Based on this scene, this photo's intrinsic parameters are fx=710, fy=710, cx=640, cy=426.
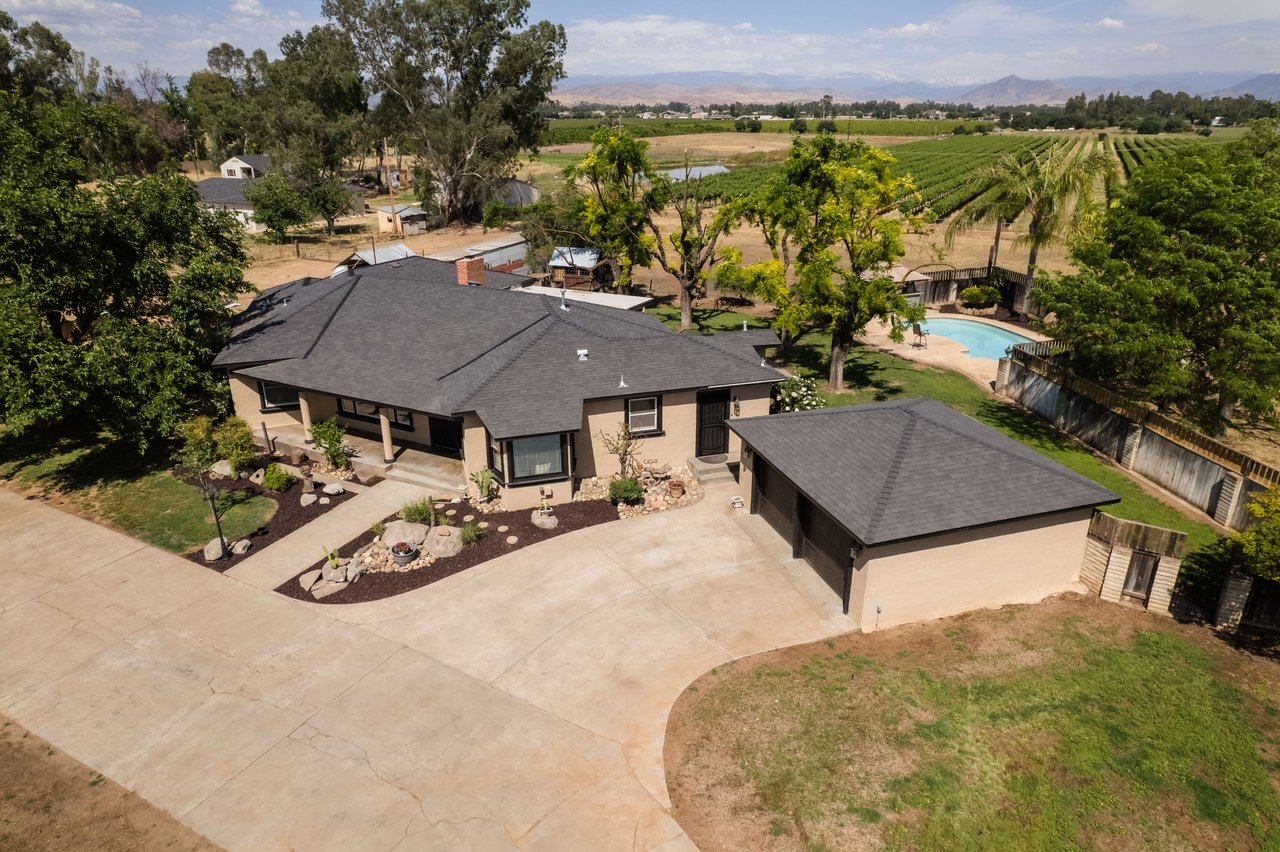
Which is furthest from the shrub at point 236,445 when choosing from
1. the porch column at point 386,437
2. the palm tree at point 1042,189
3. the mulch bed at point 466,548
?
the palm tree at point 1042,189

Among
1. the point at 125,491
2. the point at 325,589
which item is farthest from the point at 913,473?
the point at 125,491

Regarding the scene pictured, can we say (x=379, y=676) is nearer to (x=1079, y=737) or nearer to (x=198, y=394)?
(x=1079, y=737)

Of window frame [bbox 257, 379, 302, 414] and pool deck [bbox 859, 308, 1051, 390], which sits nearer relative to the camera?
window frame [bbox 257, 379, 302, 414]

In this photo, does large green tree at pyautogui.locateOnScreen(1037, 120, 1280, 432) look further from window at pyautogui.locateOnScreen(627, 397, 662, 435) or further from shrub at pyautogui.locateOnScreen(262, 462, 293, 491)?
shrub at pyautogui.locateOnScreen(262, 462, 293, 491)

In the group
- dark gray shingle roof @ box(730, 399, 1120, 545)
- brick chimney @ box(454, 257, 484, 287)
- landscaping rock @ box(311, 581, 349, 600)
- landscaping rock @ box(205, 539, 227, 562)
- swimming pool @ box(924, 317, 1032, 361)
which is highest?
brick chimney @ box(454, 257, 484, 287)

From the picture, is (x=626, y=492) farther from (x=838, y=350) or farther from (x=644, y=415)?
(x=838, y=350)

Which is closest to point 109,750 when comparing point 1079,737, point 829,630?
point 829,630

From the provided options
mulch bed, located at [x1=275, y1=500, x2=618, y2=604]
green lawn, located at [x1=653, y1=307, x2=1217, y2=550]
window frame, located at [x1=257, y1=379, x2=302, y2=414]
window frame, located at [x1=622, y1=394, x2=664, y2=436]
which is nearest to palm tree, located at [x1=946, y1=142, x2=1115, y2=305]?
green lawn, located at [x1=653, y1=307, x2=1217, y2=550]
